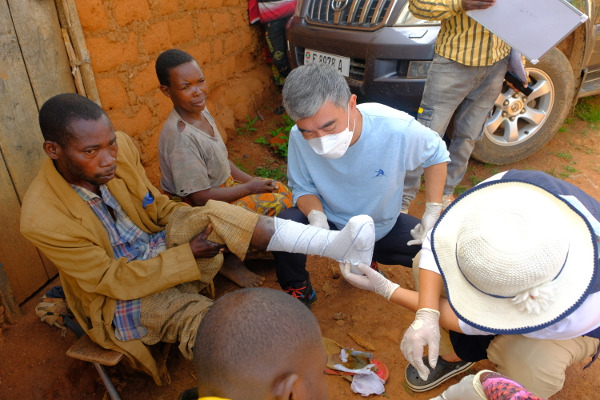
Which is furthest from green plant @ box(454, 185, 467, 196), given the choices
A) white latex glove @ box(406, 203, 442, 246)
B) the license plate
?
white latex glove @ box(406, 203, 442, 246)

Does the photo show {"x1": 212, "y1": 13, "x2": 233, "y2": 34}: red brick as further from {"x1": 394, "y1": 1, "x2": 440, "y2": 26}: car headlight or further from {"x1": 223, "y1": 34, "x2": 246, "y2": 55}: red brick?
{"x1": 394, "y1": 1, "x2": 440, "y2": 26}: car headlight

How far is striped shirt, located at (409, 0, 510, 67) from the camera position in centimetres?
285

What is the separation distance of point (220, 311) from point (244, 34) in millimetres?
4061

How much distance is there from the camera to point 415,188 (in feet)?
10.9

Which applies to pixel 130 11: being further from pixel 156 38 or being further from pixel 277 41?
pixel 277 41

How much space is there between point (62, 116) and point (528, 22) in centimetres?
265

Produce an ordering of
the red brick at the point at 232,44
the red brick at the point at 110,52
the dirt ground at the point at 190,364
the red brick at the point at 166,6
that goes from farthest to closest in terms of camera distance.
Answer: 1. the red brick at the point at 232,44
2. the red brick at the point at 166,6
3. the red brick at the point at 110,52
4. the dirt ground at the point at 190,364

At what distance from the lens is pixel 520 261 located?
134 centimetres

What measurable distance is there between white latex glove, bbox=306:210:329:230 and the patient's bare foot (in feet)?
2.39

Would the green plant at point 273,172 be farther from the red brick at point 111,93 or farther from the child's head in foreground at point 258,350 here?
the child's head in foreground at point 258,350

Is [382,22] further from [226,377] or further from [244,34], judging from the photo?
[226,377]

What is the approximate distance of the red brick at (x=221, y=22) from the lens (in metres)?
4.05

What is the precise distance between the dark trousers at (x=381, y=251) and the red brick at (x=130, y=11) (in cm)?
178

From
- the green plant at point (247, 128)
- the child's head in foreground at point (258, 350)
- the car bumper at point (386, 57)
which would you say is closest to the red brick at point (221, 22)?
the green plant at point (247, 128)
